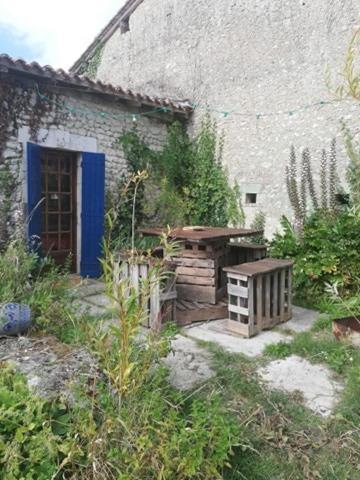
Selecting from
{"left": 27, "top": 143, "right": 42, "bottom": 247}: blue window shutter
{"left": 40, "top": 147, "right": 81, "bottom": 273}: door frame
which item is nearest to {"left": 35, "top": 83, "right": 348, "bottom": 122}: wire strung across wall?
{"left": 40, "top": 147, "right": 81, "bottom": 273}: door frame

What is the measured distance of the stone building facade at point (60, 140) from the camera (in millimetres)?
5547

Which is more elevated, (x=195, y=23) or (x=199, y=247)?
(x=195, y=23)

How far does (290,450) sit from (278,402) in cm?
46

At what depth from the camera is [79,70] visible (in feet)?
34.9

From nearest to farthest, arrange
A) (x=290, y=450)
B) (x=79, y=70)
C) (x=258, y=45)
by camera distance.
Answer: (x=290, y=450) < (x=258, y=45) < (x=79, y=70)

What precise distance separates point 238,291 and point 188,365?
3.64 ft

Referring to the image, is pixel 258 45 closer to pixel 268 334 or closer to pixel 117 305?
pixel 268 334

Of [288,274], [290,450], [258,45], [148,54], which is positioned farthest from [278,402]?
[148,54]

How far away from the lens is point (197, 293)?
4.41 metres

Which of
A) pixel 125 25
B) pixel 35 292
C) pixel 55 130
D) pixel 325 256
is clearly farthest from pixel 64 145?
pixel 125 25

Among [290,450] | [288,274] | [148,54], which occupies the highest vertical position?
[148,54]

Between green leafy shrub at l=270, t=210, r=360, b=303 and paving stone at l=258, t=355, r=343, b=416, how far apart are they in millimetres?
2074

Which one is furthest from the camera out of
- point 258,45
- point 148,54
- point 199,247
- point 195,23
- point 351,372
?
point 148,54

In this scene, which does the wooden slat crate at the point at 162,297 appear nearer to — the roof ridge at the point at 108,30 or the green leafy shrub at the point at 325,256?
the green leafy shrub at the point at 325,256
